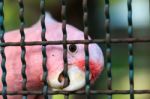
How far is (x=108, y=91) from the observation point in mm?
659

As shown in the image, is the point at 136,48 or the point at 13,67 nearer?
the point at 13,67

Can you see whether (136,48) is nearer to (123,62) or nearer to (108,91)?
(123,62)

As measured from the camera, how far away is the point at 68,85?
0.70 m

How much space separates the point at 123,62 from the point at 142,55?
11cm

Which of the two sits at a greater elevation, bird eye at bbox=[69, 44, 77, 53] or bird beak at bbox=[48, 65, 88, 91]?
bird eye at bbox=[69, 44, 77, 53]

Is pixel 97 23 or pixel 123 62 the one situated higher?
pixel 97 23

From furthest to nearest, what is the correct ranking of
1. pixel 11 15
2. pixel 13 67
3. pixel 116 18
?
pixel 116 18
pixel 11 15
pixel 13 67

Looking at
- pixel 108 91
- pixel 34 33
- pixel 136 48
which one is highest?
pixel 136 48

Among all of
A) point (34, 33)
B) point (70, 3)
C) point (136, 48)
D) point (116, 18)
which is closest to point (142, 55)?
point (136, 48)

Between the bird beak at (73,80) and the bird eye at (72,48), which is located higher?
the bird eye at (72,48)

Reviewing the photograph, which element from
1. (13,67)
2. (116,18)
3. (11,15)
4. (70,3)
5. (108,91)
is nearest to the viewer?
(108,91)

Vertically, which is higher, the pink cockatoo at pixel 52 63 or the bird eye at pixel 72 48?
the bird eye at pixel 72 48

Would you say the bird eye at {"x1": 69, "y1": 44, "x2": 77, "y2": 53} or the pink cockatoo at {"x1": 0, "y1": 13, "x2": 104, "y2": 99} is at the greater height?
the bird eye at {"x1": 69, "y1": 44, "x2": 77, "y2": 53}

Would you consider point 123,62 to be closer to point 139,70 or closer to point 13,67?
point 139,70
